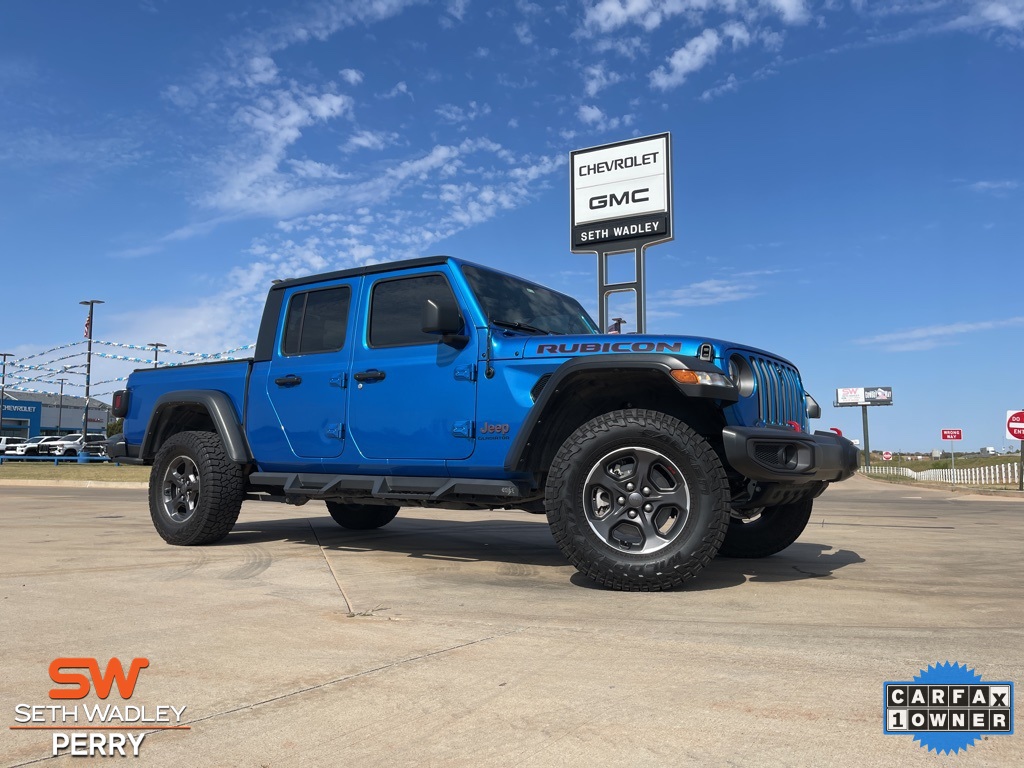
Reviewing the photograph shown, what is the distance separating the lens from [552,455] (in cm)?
502

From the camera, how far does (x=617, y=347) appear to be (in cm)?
458

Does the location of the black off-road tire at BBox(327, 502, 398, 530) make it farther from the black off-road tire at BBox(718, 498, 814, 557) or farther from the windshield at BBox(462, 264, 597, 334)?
the black off-road tire at BBox(718, 498, 814, 557)

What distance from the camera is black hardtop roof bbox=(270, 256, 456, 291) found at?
5.69m

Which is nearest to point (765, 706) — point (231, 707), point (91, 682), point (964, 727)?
point (964, 727)

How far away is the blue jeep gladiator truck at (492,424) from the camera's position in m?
4.37

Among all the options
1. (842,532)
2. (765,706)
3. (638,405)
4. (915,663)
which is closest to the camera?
(765,706)

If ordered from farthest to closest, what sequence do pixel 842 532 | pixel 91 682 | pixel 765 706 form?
pixel 842 532
pixel 91 682
pixel 765 706

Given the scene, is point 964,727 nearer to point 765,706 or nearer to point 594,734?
point 765,706

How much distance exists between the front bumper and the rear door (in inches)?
114

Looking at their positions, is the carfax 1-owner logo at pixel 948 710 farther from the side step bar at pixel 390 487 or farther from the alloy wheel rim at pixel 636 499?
the side step bar at pixel 390 487

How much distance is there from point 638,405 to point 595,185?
1510cm

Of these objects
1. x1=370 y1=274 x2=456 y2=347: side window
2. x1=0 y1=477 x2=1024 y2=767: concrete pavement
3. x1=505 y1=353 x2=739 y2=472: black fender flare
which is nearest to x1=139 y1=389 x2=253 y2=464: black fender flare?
x1=0 y1=477 x2=1024 y2=767: concrete pavement

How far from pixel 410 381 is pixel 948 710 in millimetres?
3867

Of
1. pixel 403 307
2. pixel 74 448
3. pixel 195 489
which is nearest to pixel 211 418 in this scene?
pixel 195 489
